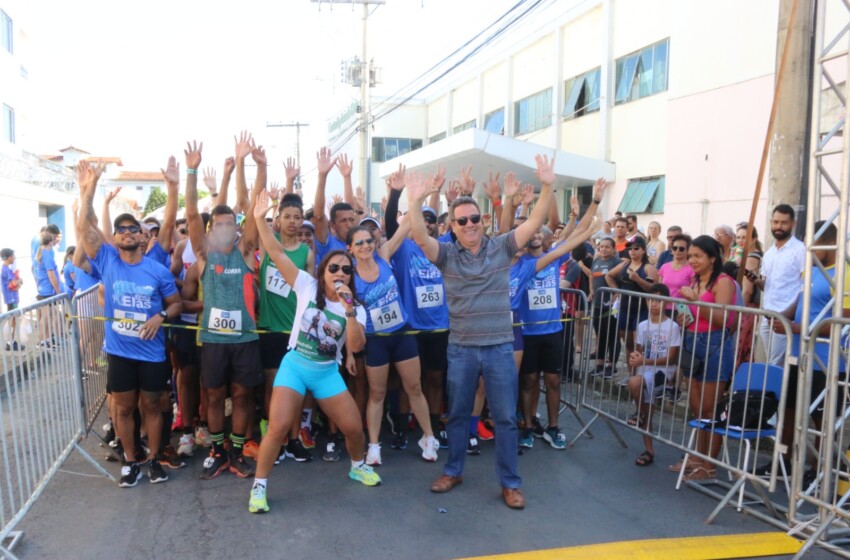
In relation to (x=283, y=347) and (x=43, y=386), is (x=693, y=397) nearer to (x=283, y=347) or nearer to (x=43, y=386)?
Answer: (x=283, y=347)

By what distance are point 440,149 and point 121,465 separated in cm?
1605

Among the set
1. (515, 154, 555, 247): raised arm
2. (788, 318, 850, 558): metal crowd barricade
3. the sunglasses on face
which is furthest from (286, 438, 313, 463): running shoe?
(788, 318, 850, 558): metal crowd barricade

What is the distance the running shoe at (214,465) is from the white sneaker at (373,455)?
1.15m

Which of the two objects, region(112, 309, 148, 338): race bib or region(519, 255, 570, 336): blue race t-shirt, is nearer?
region(112, 309, 148, 338): race bib

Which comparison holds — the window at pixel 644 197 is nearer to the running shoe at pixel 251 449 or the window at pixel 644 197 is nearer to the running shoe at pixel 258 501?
the running shoe at pixel 251 449

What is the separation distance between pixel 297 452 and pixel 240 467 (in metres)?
0.54

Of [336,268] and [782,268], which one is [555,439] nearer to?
[782,268]

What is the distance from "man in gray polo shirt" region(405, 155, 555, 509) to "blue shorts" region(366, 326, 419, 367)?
77 centimetres

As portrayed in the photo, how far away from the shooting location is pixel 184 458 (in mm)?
5488

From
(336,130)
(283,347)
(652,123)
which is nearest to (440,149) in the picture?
(652,123)

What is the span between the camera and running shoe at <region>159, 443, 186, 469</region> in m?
5.29

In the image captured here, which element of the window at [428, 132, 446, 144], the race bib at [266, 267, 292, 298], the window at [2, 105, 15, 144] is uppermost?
the window at [428, 132, 446, 144]

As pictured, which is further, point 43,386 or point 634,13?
point 634,13

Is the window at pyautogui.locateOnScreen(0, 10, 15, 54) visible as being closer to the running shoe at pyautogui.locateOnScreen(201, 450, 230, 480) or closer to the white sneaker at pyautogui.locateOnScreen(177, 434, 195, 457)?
the white sneaker at pyautogui.locateOnScreen(177, 434, 195, 457)
